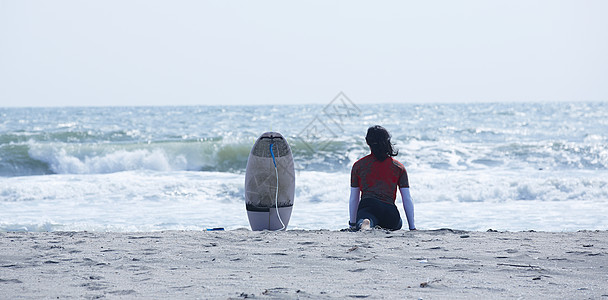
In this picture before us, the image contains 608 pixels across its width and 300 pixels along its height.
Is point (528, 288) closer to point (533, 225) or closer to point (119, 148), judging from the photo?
point (533, 225)

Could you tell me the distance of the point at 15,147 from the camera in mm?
17750

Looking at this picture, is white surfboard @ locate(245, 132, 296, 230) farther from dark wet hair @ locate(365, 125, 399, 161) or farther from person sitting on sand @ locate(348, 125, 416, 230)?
dark wet hair @ locate(365, 125, 399, 161)

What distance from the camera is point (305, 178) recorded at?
12211 mm

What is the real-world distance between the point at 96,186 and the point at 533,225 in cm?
754

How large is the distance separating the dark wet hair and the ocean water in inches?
54.6

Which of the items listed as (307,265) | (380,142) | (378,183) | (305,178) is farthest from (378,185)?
(305,178)

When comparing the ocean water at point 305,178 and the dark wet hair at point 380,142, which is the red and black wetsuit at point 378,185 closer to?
the dark wet hair at point 380,142

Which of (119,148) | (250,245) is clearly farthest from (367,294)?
(119,148)

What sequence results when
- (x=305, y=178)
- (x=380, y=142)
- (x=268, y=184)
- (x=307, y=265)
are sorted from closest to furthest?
(x=307, y=265) < (x=380, y=142) < (x=268, y=184) < (x=305, y=178)

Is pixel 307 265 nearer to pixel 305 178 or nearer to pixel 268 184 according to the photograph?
pixel 268 184

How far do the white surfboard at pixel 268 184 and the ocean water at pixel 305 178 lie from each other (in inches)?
34.6

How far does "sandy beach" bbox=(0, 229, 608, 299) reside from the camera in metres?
Result: 3.38

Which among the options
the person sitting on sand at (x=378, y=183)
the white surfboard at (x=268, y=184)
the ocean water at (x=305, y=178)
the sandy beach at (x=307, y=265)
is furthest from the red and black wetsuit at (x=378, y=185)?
the ocean water at (x=305, y=178)

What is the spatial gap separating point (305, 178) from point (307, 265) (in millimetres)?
8124
